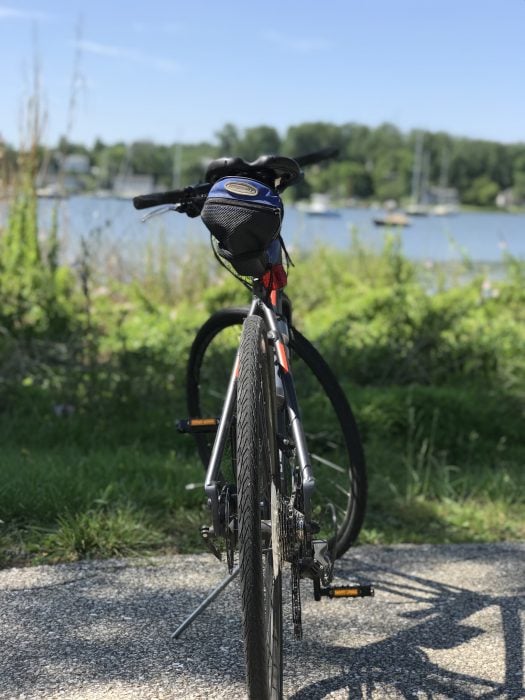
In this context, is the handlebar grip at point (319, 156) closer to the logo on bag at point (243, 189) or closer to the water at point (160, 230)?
the logo on bag at point (243, 189)

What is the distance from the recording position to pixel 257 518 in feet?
6.45

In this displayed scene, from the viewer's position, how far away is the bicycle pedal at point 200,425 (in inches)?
102

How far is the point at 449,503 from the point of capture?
416 cm

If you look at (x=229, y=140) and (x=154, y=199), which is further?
(x=229, y=140)

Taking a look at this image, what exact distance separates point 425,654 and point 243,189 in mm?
1563

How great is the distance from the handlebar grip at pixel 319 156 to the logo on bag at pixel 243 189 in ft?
3.51

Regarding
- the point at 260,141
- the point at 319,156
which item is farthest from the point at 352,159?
the point at 319,156

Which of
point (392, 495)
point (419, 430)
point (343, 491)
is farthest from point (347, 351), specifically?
point (343, 491)

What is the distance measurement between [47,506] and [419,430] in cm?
237

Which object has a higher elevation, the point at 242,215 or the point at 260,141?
the point at 260,141

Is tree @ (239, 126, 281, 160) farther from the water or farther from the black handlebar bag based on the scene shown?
the black handlebar bag

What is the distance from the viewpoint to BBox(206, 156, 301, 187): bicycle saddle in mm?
2532

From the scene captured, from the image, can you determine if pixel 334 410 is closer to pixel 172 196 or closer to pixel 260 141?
pixel 172 196

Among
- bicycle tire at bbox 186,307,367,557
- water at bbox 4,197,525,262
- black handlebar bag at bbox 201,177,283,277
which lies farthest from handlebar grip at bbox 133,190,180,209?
water at bbox 4,197,525,262
